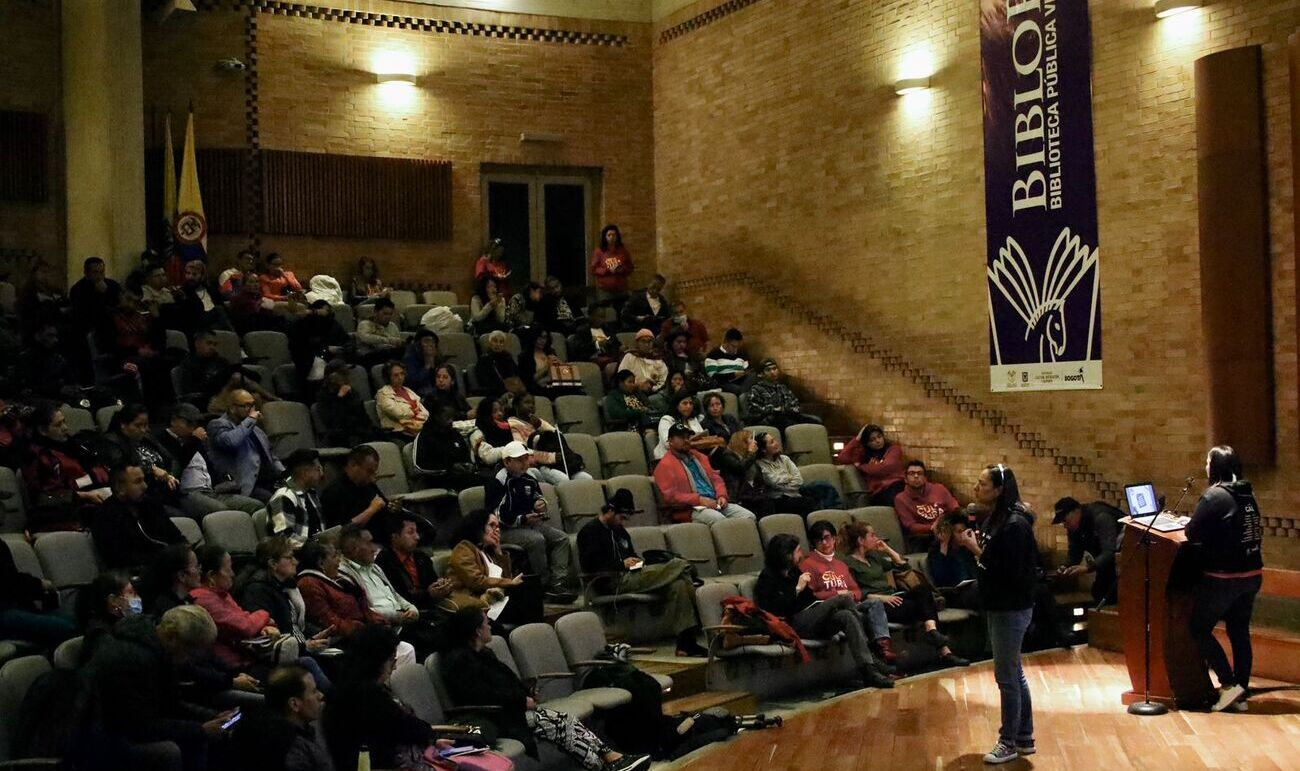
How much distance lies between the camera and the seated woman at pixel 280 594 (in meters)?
5.67

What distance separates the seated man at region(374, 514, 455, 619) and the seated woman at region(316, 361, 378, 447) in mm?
2006

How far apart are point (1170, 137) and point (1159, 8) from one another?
77 cm

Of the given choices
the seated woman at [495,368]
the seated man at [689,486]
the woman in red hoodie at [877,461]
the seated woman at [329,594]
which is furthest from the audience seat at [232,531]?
the woman in red hoodie at [877,461]

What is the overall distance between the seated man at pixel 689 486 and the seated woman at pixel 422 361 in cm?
169

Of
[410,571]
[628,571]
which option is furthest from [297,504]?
[628,571]

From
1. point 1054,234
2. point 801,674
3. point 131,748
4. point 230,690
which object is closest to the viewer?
point 131,748

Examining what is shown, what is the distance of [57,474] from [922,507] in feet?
17.7

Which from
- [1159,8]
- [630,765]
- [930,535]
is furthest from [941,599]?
[1159,8]

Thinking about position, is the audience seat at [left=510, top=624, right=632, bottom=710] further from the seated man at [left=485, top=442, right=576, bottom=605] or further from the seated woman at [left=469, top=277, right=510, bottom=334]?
the seated woman at [left=469, top=277, right=510, bottom=334]

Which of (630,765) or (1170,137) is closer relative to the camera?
(630,765)

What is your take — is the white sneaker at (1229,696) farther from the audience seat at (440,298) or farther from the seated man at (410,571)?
the audience seat at (440,298)

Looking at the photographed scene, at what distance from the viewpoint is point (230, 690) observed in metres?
5.21

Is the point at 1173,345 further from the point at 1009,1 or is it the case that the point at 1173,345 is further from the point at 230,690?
the point at 230,690

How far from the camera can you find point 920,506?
30.9 ft
